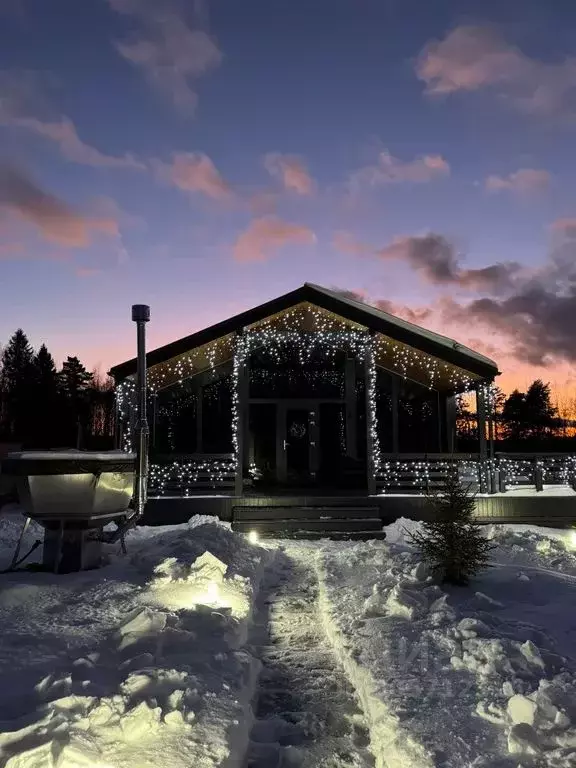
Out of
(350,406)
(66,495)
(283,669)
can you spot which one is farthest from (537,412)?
(283,669)

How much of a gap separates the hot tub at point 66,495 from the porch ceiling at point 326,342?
6888 millimetres

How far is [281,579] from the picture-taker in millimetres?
7938

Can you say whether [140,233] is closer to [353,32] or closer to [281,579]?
[353,32]

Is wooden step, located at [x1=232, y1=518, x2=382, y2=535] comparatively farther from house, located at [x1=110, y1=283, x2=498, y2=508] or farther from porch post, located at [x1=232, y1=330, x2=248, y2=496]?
house, located at [x1=110, y1=283, x2=498, y2=508]

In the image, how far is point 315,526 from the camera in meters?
11.7

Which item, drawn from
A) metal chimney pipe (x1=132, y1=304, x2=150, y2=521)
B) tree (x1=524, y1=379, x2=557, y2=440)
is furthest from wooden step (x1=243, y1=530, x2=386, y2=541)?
tree (x1=524, y1=379, x2=557, y2=440)

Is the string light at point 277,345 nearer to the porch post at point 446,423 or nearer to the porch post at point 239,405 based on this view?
the porch post at point 239,405

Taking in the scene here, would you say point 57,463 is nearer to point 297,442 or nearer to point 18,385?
point 297,442

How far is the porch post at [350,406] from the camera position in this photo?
16.7 meters

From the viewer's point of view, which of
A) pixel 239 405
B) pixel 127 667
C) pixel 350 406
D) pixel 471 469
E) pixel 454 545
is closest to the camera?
pixel 127 667

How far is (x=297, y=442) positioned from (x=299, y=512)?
5.35m

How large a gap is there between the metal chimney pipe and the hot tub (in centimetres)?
117

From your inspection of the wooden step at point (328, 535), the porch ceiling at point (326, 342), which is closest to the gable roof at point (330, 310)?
the porch ceiling at point (326, 342)

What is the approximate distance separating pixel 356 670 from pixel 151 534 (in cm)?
803
